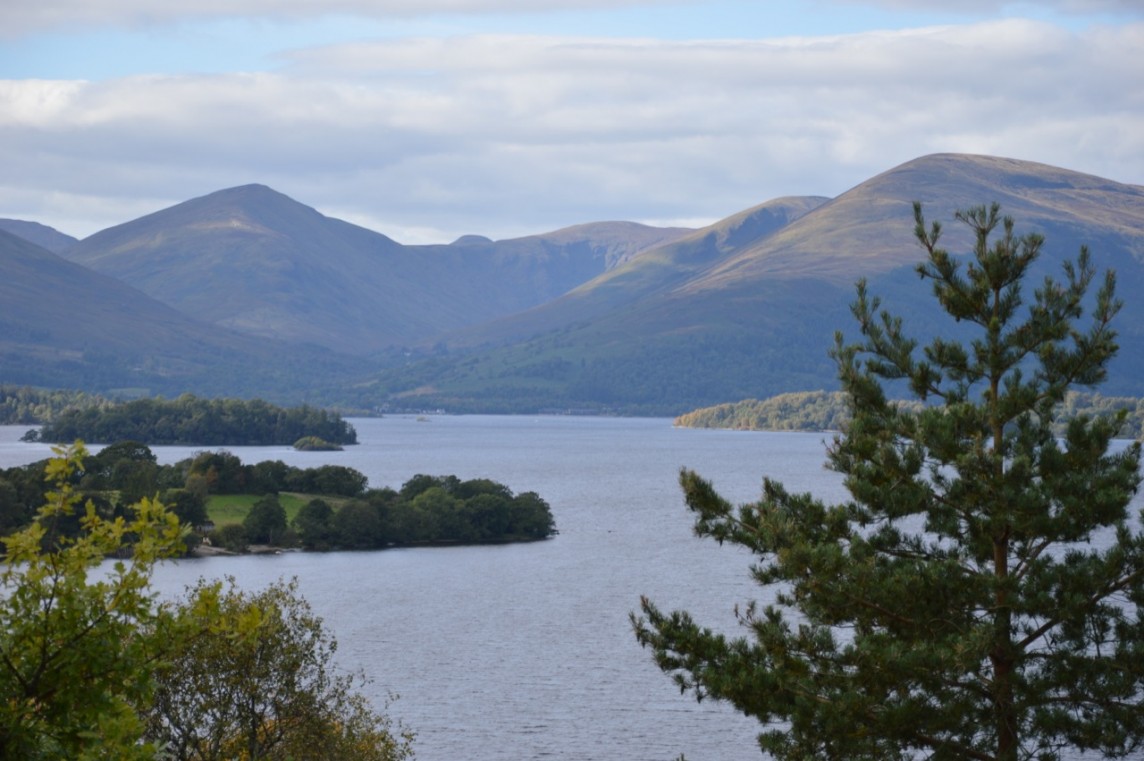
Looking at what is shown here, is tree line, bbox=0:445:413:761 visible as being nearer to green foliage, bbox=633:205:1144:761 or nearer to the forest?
green foliage, bbox=633:205:1144:761

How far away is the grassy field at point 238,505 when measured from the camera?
10969 cm

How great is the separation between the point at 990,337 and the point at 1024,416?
1.48 metres

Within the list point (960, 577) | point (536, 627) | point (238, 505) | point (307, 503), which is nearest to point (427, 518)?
point (307, 503)

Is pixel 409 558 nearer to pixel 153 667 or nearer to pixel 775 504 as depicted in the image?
pixel 775 504

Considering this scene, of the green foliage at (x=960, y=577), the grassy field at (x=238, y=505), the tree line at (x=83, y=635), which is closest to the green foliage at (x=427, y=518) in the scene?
the grassy field at (x=238, y=505)

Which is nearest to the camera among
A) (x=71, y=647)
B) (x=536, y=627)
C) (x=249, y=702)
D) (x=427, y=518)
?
(x=71, y=647)

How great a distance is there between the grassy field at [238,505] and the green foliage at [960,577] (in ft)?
295

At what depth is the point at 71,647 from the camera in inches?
379

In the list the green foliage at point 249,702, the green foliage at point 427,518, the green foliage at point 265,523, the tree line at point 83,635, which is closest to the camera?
the tree line at point 83,635

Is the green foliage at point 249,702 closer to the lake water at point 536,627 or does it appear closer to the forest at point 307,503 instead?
the lake water at point 536,627

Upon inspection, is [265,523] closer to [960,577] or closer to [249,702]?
[249,702]

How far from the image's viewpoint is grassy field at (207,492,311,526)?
4318 inches

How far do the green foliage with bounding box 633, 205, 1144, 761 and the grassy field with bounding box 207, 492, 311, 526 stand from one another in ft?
295

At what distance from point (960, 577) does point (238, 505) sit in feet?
329
